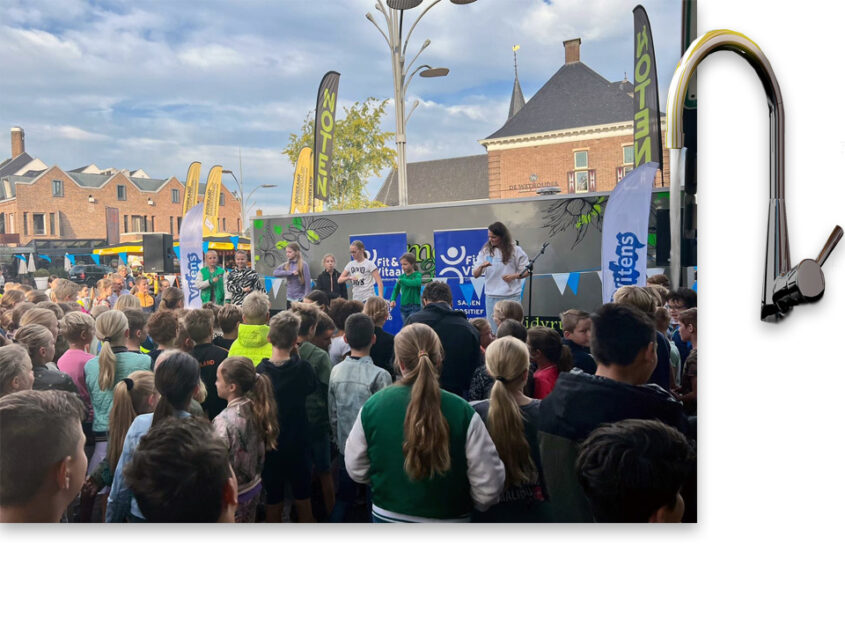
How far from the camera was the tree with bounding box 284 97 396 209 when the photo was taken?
112 inches

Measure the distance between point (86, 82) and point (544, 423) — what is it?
2.42 m

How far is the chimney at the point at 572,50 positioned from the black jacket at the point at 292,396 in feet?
5.51

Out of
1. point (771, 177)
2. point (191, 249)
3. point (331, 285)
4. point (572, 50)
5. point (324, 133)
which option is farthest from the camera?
point (324, 133)

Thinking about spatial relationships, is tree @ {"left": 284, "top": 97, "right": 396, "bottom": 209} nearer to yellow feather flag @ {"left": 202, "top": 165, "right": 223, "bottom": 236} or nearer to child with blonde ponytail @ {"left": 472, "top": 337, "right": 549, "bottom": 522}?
yellow feather flag @ {"left": 202, "top": 165, "right": 223, "bottom": 236}

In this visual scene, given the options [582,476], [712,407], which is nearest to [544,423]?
[582,476]

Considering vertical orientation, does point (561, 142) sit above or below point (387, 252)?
above

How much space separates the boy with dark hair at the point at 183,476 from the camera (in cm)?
232

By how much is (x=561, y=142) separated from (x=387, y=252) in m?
1.81

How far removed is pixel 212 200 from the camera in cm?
258

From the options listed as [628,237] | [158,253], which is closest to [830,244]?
[628,237]

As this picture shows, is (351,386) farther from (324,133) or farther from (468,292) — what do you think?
(324,133)

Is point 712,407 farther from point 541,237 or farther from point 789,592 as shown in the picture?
point 541,237

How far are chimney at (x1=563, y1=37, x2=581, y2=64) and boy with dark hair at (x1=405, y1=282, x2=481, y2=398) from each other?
3.55 feet

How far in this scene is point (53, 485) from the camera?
2484mm
